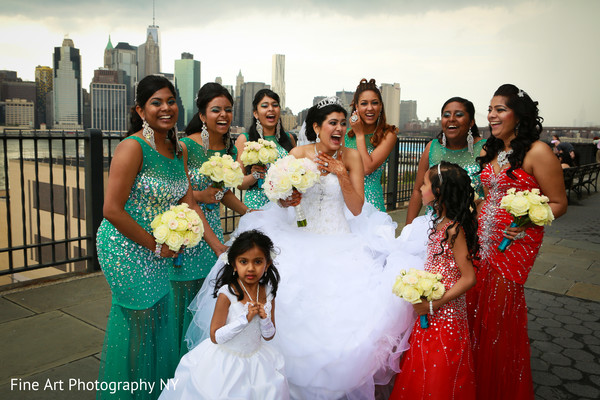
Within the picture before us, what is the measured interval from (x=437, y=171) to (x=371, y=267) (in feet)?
2.79

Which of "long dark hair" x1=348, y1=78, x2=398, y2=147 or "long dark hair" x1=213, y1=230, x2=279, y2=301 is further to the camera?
"long dark hair" x1=348, y1=78, x2=398, y2=147

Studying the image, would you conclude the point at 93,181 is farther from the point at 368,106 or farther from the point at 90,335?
the point at 368,106

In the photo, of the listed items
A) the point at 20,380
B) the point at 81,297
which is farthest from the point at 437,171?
the point at 81,297

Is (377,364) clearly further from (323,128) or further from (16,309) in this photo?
(16,309)

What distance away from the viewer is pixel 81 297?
17.8 feet

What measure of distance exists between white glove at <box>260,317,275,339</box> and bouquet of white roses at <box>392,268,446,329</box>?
0.77 m

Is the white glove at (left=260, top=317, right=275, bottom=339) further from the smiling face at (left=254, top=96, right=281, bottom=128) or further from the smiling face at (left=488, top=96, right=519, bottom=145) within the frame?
the smiling face at (left=254, top=96, right=281, bottom=128)

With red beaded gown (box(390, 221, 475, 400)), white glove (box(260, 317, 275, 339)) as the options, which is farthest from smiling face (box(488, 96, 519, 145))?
white glove (box(260, 317, 275, 339))

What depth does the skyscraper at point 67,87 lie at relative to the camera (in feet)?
158

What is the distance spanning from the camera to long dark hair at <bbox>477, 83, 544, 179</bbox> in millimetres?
3264

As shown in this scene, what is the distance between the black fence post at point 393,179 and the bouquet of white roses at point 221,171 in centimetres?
852

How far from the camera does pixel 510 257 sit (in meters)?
3.23

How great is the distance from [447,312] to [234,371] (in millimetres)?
1356

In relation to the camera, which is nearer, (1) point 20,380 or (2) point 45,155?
(1) point 20,380
